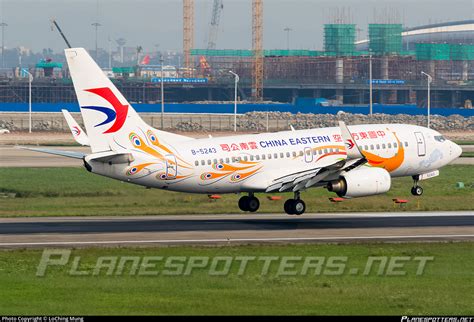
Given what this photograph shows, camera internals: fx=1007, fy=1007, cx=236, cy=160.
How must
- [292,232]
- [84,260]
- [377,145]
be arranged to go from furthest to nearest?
[377,145] → [292,232] → [84,260]

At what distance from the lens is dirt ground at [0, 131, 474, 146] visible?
130875mm

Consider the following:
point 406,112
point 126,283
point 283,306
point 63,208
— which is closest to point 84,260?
point 126,283

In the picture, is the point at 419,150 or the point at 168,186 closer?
the point at 168,186

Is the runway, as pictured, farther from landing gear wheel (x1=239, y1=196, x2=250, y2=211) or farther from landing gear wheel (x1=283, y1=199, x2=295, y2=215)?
landing gear wheel (x1=239, y1=196, x2=250, y2=211)

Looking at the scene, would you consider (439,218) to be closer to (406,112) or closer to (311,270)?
(311,270)

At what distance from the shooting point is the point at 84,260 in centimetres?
4162

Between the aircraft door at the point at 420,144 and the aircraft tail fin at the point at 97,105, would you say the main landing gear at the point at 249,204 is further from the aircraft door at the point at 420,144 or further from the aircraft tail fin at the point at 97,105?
the aircraft door at the point at 420,144

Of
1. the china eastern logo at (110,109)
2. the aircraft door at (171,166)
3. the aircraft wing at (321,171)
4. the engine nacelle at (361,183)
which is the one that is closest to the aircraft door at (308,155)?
the aircraft wing at (321,171)

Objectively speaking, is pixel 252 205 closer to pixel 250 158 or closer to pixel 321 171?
pixel 250 158

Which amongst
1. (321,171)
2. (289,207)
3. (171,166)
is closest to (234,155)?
(171,166)

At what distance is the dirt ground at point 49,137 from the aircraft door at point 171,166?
6977 cm

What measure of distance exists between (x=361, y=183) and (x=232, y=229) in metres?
7.83

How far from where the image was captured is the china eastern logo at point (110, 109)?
53.8 m

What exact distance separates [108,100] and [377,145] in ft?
57.0
